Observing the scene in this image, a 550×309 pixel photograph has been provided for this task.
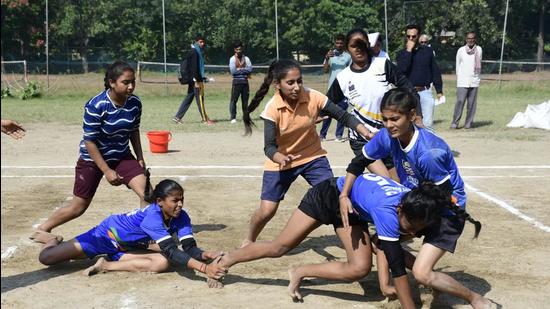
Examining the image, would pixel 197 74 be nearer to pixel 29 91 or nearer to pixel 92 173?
pixel 29 91

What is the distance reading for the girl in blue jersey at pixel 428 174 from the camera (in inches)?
179

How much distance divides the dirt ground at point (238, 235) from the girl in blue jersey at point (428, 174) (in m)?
0.43

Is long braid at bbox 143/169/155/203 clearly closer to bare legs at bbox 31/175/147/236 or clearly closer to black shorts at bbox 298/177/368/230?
bare legs at bbox 31/175/147/236

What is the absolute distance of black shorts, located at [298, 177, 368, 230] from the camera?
494 cm

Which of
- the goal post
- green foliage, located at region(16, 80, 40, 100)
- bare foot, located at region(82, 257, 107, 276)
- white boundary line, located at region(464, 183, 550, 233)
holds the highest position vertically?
bare foot, located at region(82, 257, 107, 276)

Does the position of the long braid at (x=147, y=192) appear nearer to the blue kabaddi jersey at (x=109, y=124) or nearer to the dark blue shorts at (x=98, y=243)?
the blue kabaddi jersey at (x=109, y=124)

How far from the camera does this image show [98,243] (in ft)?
18.7

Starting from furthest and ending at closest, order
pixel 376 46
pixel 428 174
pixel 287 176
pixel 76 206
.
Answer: pixel 376 46 → pixel 76 206 → pixel 287 176 → pixel 428 174

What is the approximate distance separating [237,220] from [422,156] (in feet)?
11.1

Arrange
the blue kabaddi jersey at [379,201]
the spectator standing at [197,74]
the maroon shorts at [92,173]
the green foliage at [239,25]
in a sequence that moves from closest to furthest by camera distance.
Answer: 1. the blue kabaddi jersey at [379,201]
2. the maroon shorts at [92,173]
3. the spectator standing at [197,74]
4. the green foliage at [239,25]

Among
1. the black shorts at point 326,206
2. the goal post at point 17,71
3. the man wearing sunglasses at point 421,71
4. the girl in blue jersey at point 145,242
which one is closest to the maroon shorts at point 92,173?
the girl in blue jersey at point 145,242

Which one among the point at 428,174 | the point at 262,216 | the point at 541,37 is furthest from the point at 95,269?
the point at 541,37

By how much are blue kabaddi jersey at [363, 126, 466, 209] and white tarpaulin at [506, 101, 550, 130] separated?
1148 centimetres

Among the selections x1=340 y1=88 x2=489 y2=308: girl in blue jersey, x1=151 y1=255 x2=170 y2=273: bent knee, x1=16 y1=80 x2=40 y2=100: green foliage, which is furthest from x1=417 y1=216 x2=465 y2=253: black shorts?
x1=16 y1=80 x2=40 y2=100: green foliage
